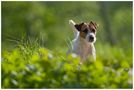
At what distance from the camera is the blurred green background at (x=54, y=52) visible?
22.3ft

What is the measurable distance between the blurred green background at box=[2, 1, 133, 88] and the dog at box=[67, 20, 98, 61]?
17 cm

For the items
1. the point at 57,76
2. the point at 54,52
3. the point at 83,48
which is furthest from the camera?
the point at 83,48

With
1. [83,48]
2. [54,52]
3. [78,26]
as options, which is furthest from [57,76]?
[78,26]

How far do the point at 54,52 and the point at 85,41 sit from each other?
0.53 meters

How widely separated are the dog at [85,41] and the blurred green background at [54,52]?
6.8 inches

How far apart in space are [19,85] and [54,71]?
1.30 ft

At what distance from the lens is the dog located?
884 centimetres

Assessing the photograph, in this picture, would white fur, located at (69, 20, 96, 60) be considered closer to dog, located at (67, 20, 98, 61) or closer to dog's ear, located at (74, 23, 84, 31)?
dog, located at (67, 20, 98, 61)

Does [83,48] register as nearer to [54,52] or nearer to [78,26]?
[78,26]

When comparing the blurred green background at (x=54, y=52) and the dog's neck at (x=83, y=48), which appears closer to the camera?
the blurred green background at (x=54, y=52)

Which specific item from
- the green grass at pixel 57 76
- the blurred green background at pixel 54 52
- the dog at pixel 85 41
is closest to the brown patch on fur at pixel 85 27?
the dog at pixel 85 41

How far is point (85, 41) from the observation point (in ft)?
29.5

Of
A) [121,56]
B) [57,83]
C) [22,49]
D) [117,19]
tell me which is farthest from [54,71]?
[117,19]

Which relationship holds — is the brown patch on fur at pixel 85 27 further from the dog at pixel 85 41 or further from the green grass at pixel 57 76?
the green grass at pixel 57 76
